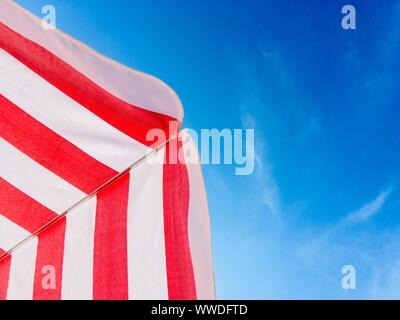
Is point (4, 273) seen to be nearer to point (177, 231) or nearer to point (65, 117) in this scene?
point (65, 117)

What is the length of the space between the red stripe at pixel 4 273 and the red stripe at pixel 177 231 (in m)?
0.85

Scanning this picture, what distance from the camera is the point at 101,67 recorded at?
131cm

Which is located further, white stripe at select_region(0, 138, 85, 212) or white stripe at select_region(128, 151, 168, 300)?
white stripe at select_region(0, 138, 85, 212)

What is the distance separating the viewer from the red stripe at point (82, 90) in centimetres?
137

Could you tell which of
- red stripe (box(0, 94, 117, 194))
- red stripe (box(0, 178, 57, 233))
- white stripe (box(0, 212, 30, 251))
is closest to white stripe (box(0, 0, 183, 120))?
red stripe (box(0, 94, 117, 194))

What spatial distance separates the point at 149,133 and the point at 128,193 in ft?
0.92

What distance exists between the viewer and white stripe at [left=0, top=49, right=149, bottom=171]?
4.93 ft

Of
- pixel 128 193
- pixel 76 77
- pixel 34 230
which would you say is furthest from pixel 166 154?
pixel 34 230

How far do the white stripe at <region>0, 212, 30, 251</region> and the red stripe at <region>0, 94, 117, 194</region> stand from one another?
0.35 m

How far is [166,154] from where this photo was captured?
146cm

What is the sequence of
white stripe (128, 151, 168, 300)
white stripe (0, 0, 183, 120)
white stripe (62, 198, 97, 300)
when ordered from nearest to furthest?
1. white stripe (0, 0, 183, 120)
2. white stripe (128, 151, 168, 300)
3. white stripe (62, 198, 97, 300)

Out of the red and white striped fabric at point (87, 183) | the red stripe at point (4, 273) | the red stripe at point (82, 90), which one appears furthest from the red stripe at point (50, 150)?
the red stripe at point (4, 273)

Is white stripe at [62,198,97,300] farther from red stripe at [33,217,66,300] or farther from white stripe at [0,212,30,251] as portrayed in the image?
white stripe at [0,212,30,251]

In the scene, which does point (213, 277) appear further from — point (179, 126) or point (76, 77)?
point (76, 77)
